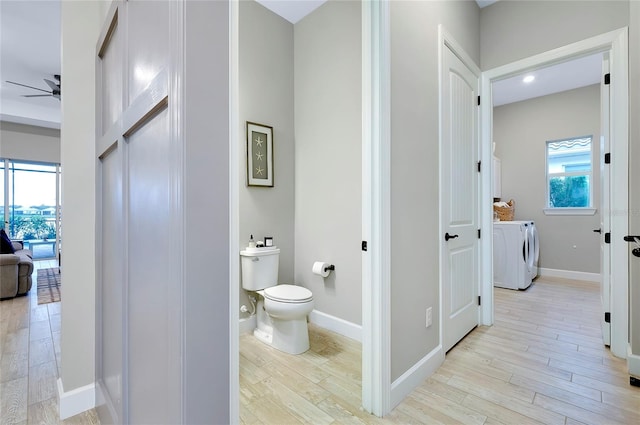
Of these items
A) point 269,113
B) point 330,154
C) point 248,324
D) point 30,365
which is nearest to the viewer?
point 30,365

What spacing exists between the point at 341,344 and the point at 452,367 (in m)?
0.84

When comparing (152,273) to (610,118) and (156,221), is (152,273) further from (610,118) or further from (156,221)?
(610,118)

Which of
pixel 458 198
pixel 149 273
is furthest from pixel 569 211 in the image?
pixel 149 273

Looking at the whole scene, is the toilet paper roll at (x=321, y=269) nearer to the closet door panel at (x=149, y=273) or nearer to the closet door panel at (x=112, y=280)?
the closet door panel at (x=112, y=280)

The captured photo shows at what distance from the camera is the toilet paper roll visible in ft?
8.97

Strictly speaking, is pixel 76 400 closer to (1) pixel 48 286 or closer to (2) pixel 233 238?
(2) pixel 233 238

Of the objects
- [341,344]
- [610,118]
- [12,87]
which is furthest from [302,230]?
[12,87]

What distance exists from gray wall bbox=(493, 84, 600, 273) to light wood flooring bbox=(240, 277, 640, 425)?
2.29 meters

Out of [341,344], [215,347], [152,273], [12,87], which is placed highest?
[12,87]

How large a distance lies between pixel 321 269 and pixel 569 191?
14.8ft

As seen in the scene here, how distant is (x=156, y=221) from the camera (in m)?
0.93

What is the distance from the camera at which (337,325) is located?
2711 millimetres

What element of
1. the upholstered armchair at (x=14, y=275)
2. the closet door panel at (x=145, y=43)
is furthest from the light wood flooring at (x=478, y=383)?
the upholstered armchair at (x=14, y=275)

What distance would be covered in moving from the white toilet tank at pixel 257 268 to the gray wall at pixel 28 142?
6.43m
